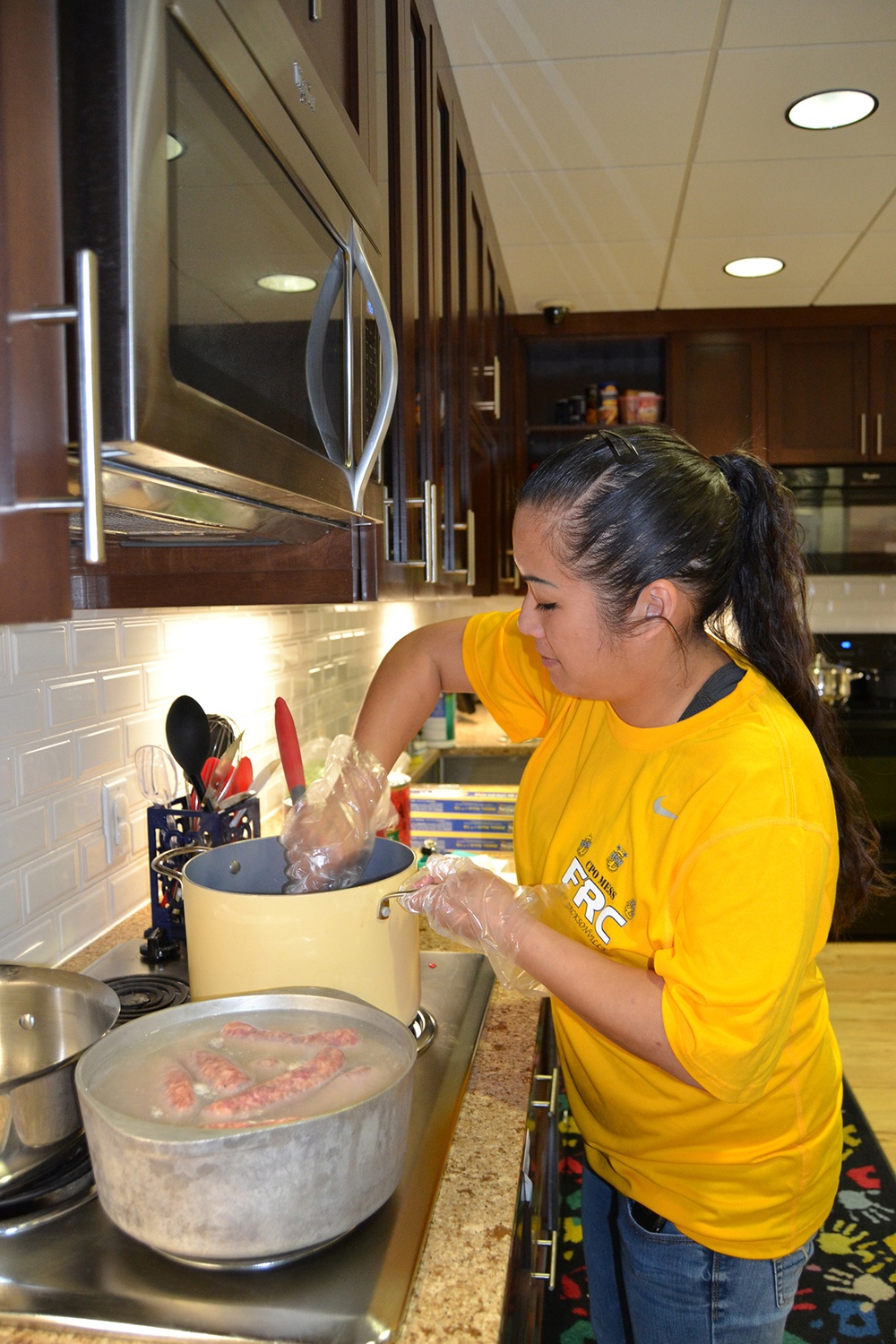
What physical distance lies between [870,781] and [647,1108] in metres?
3.22

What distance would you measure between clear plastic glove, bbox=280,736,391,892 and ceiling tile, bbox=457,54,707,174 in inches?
59.6

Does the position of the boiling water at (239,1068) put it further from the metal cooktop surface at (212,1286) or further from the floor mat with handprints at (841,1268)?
the floor mat with handprints at (841,1268)

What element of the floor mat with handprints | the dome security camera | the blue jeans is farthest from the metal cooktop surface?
the dome security camera

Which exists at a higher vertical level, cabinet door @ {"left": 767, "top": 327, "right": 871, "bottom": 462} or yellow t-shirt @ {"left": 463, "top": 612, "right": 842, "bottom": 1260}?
cabinet door @ {"left": 767, "top": 327, "right": 871, "bottom": 462}

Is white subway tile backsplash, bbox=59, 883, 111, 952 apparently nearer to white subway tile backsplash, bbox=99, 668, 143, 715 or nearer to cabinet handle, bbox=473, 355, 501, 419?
white subway tile backsplash, bbox=99, 668, 143, 715

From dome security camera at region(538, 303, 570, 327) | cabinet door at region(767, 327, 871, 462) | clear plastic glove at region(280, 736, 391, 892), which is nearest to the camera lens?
clear plastic glove at region(280, 736, 391, 892)

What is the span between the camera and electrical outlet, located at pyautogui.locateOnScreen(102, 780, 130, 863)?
1318mm

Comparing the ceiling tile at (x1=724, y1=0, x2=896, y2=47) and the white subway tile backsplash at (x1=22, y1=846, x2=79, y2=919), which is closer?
the white subway tile backsplash at (x1=22, y1=846, x2=79, y2=919)

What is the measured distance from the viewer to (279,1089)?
700 mm

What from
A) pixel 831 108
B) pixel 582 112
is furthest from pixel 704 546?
pixel 831 108

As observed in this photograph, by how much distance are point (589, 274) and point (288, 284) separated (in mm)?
2641

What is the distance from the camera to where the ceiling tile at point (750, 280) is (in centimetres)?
286

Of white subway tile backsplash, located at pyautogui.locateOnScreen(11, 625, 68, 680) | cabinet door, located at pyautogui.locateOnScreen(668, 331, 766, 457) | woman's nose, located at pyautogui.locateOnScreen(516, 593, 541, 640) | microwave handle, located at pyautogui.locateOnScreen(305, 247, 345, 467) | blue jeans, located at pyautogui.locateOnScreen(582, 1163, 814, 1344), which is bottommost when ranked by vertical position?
blue jeans, located at pyautogui.locateOnScreen(582, 1163, 814, 1344)

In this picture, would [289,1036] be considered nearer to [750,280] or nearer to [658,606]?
[658,606]
